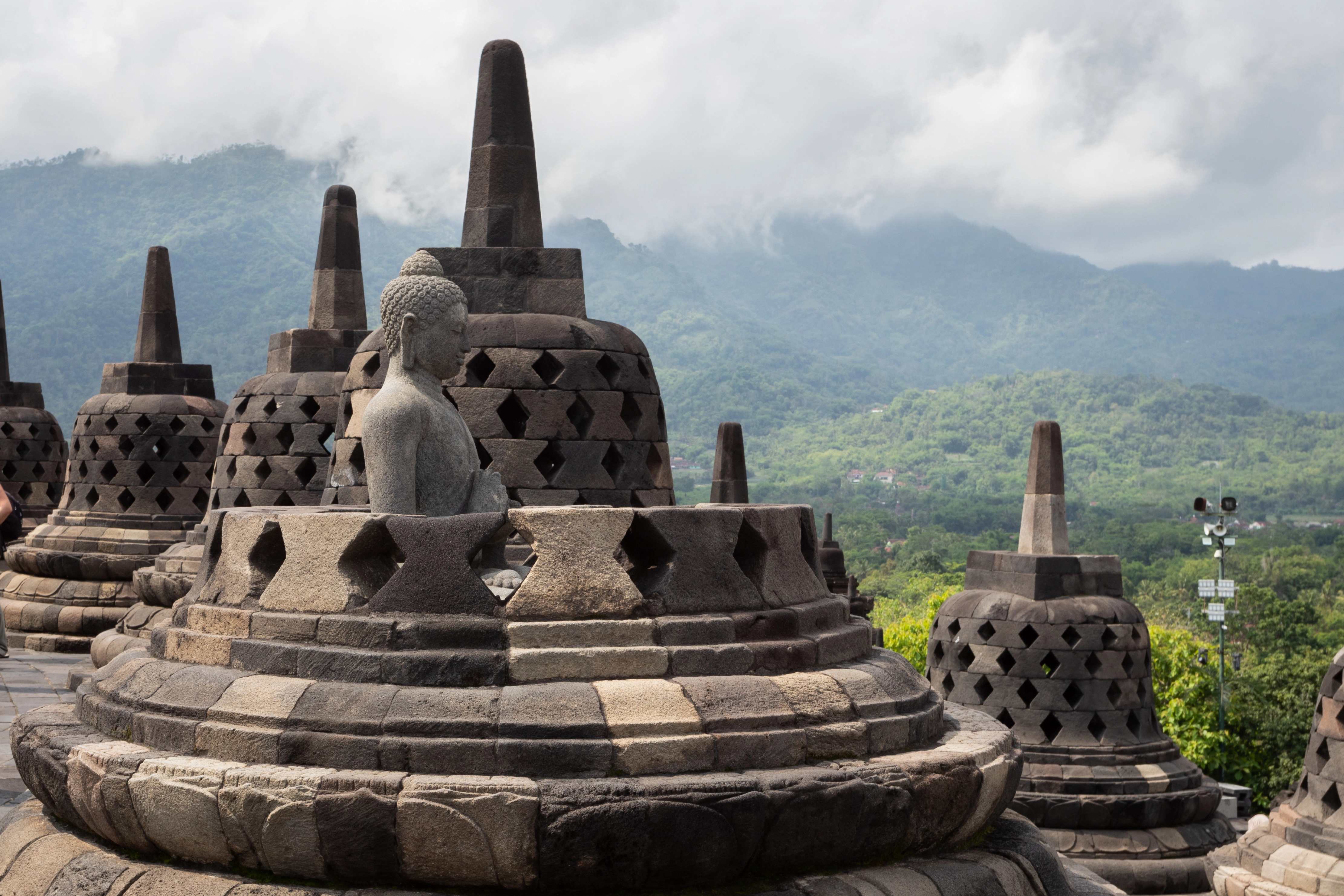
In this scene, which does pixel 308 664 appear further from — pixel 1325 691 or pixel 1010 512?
pixel 1010 512

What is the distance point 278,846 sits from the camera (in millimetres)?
3742

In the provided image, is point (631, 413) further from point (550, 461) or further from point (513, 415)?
point (513, 415)

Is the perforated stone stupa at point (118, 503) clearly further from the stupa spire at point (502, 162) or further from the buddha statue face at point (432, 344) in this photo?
the buddha statue face at point (432, 344)

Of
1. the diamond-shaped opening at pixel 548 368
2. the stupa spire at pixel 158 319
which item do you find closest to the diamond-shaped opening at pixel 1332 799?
the diamond-shaped opening at pixel 548 368

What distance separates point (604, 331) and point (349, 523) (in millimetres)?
3443

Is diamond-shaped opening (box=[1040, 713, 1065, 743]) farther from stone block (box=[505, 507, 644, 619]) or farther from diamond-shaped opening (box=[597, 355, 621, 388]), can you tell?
stone block (box=[505, 507, 644, 619])

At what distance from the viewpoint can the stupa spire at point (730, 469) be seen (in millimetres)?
14180

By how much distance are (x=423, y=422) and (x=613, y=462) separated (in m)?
2.55

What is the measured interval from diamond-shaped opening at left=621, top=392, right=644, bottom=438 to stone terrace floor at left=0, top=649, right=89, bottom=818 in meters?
3.19

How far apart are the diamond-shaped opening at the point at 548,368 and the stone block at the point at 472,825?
12.4ft

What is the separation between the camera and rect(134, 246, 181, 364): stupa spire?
43.3 feet

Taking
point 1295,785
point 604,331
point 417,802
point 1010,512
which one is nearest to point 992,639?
point 1295,785

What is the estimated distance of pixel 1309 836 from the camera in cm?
948

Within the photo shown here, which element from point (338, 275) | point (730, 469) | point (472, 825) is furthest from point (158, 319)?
point (472, 825)
